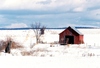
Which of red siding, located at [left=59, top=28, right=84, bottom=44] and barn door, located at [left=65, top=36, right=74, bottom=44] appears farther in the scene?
barn door, located at [left=65, top=36, right=74, bottom=44]

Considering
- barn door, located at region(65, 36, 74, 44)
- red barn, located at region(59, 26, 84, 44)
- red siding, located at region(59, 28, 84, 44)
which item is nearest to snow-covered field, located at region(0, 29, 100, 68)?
red siding, located at region(59, 28, 84, 44)

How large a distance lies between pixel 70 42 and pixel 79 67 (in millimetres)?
30924

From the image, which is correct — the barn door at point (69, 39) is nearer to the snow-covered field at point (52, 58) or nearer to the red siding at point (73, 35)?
the red siding at point (73, 35)

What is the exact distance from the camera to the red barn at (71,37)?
44.3m

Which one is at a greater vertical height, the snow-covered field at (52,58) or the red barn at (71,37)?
the red barn at (71,37)

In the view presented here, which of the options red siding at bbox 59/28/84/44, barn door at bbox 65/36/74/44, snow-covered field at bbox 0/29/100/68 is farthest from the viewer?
barn door at bbox 65/36/74/44

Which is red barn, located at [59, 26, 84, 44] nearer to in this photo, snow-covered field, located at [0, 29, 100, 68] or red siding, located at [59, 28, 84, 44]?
red siding, located at [59, 28, 84, 44]

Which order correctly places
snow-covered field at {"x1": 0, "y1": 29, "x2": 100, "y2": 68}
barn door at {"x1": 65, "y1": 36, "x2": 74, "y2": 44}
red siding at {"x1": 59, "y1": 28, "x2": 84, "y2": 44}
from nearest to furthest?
snow-covered field at {"x1": 0, "y1": 29, "x2": 100, "y2": 68}, red siding at {"x1": 59, "y1": 28, "x2": 84, "y2": 44}, barn door at {"x1": 65, "y1": 36, "x2": 74, "y2": 44}

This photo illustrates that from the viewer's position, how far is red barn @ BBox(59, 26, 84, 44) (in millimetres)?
44344

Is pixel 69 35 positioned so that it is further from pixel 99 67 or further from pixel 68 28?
pixel 99 67

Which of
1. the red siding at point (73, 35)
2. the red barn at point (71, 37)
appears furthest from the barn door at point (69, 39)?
the red siding at point (73, 35)

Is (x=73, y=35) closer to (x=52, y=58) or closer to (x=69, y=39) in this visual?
(x=69, y=39)

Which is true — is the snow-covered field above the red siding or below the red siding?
below

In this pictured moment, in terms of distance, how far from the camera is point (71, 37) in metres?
45.6
